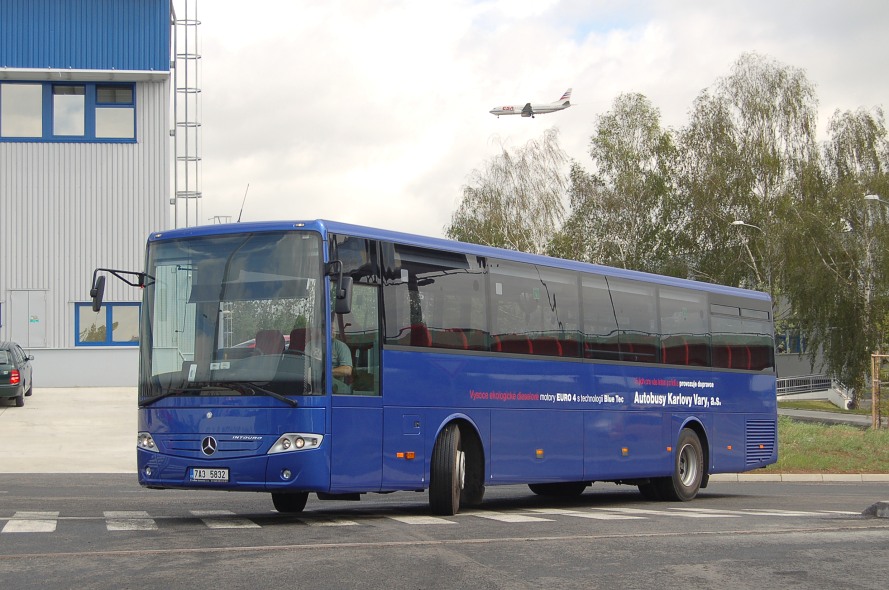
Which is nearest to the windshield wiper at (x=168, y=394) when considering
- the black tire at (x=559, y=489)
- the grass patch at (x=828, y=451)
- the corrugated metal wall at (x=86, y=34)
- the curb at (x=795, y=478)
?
the black tire at (x=559, y=489)

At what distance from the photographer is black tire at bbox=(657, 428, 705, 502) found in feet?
58.6

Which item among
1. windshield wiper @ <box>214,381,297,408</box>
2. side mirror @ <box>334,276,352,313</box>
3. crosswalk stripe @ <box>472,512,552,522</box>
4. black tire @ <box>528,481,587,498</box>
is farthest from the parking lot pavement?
side mirror @ <box>334,276,352,313</box>

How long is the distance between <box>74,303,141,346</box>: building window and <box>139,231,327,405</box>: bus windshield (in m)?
31.6

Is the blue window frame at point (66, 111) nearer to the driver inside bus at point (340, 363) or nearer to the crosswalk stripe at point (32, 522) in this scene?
the crosswalk stripe at point (32, 522)

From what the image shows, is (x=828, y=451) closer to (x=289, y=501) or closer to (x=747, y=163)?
(x=289, y=501)

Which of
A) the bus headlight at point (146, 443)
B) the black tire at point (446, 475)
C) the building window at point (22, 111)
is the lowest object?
the black tire at point (446, 475)

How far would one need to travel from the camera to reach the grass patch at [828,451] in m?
26.8

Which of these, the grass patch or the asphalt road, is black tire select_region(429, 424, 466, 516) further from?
the grass patch

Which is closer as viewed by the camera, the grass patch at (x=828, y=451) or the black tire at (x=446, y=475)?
the black tire at (x=446, y=475)

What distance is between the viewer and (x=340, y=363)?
39.7ft

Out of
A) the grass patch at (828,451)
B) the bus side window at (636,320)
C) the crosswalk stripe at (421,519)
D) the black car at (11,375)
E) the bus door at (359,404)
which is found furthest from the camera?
the black car at (11,375)

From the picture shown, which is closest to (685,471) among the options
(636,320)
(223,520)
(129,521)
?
(636,320)

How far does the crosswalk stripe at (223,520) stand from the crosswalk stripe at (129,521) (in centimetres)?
55

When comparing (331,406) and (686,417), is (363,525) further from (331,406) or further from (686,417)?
(686,417)
